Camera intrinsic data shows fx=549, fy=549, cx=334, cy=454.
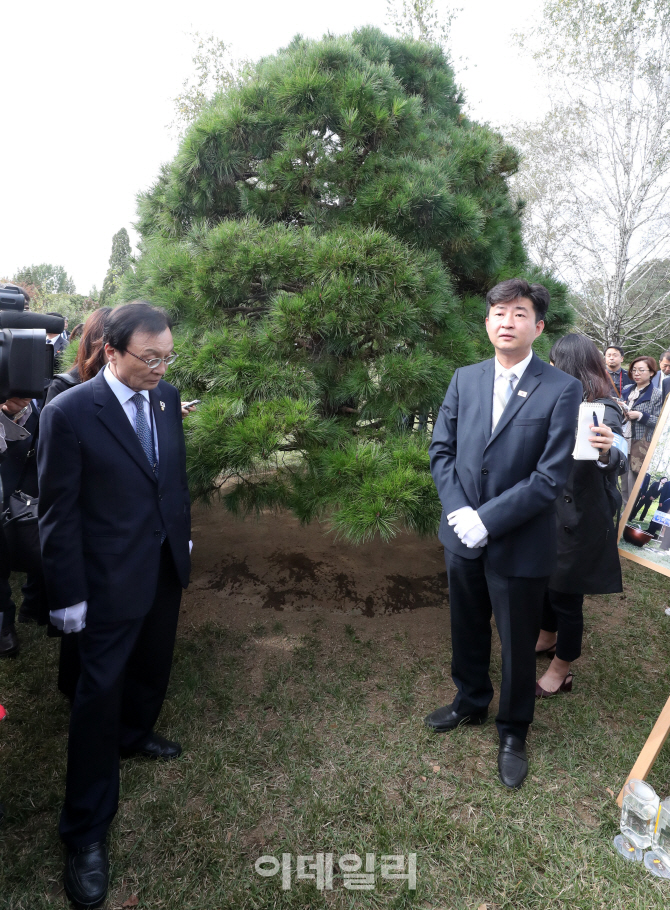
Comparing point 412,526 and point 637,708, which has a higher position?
point 412,526

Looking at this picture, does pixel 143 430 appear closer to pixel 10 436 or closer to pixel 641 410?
pixel 10 436

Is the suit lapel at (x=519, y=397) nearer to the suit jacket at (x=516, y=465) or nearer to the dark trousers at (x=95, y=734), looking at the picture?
the suit jacket at (x=516, y=465)

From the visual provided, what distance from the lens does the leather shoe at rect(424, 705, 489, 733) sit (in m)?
2.31

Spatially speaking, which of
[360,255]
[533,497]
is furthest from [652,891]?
[360,255]

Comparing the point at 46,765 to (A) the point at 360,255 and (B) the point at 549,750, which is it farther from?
(A) the point at 360,255

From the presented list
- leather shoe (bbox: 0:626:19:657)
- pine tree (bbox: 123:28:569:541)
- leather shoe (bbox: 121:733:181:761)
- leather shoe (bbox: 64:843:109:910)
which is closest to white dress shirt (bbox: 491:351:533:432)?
pine tree (bbox: 123:28:569:541)

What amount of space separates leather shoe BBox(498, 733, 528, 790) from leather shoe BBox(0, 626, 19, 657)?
7.74 ft

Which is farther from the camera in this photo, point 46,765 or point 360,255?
point 360,255

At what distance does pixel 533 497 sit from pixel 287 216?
227 centimetres

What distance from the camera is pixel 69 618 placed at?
159cm

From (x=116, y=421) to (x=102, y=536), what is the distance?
36 cm

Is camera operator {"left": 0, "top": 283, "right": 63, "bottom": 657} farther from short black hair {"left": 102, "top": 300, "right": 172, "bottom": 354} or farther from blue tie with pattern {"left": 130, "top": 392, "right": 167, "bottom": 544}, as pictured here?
blue tie with pattern {"left": 130, "top": 392, "right": 167, "bottom": 544}

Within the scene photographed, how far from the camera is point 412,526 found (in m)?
2.56

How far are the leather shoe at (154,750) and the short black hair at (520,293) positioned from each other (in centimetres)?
208
